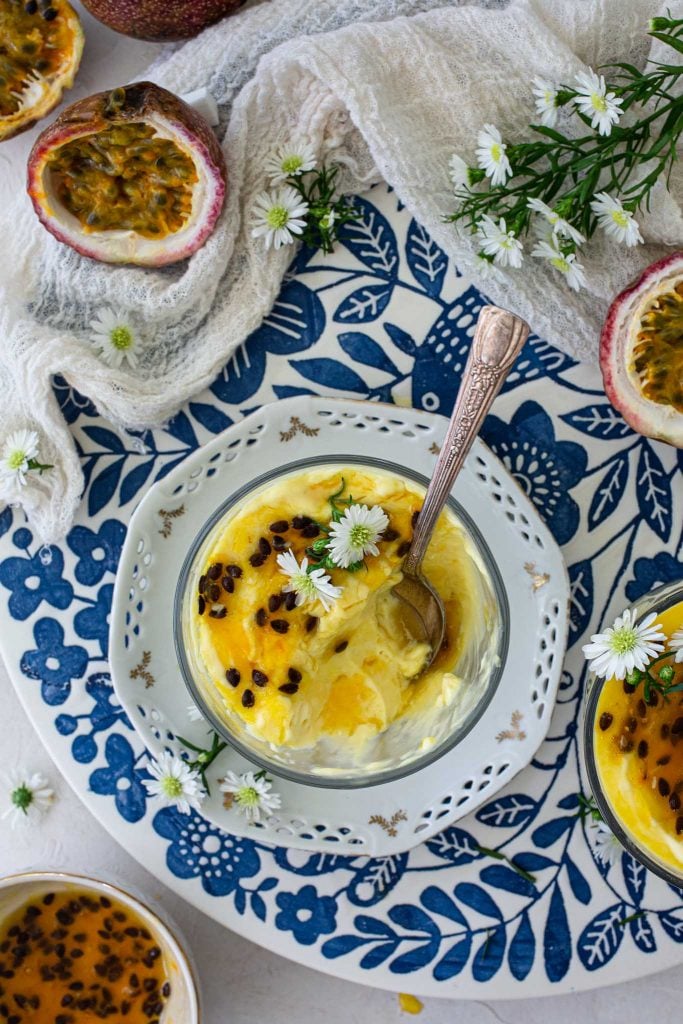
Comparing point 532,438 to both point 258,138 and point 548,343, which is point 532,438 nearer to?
point 548,343

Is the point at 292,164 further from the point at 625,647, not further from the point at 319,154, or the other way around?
the point at 625,647

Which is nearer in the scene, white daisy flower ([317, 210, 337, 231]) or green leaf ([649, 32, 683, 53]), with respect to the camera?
green leaf ([649, 32, 683, 53])

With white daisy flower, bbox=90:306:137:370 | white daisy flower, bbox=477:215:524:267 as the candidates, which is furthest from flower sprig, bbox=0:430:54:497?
white daisy flower, bbox=477:215:524:267

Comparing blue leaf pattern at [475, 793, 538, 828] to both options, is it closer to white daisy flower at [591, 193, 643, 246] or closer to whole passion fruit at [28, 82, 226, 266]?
white daisy flower at [591, 193, 643, 246]

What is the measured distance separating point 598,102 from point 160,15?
2.29 feet

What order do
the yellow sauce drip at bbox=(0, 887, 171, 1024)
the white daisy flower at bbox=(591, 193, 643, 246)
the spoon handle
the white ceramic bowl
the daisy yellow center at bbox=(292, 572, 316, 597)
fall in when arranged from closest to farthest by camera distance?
the spoon handle < the daisy yellow center at bbox=(292, 572, 316, 597) < the white daisy flower at bbox=(591, 193, 643, 246) < the white ceramic bowl < the yellow sauce drip at bbox=(0, 887, 171, 1024)

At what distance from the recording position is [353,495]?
1432mm

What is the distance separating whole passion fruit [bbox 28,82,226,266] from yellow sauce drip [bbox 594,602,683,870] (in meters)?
0.94

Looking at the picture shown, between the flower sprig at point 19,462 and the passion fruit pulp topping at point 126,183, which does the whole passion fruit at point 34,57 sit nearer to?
the passion fruit pulp topping at point 126,183

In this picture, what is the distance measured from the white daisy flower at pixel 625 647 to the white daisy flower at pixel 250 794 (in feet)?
1.79

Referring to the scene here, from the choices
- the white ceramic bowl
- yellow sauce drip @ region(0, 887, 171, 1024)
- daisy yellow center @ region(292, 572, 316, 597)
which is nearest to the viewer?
daisy yellow center @ region(292, 572, 316, 597)

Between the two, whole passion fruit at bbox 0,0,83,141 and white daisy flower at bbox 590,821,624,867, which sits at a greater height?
whole passion fruit at bbox 0,0,83,141

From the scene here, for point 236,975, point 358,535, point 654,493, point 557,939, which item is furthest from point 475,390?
point 236,975

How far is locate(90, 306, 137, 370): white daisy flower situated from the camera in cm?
154
